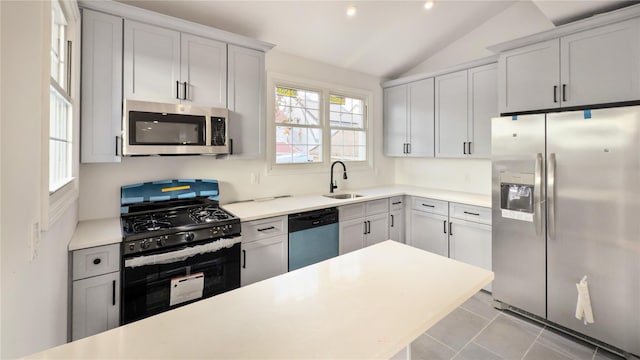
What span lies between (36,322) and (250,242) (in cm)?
144

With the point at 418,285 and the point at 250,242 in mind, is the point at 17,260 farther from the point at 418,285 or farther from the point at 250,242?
the point at 250,242

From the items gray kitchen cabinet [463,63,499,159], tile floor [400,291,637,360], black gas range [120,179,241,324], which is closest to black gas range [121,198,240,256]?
black gas range [120,179,241,324]

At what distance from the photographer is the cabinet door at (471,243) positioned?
10.0 feet

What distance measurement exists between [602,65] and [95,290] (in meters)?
3.96

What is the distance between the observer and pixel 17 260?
875 mm

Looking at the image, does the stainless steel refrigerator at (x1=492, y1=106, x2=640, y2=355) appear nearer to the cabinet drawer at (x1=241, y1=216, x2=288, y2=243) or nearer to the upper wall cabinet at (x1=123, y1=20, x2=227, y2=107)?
the cabinet drawer at (x1=241, y1=216, x2=288, y2=243)

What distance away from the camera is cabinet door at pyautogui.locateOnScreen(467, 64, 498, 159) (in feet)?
10.5

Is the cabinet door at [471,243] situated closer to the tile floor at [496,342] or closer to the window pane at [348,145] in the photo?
the tile floor at [496,342]

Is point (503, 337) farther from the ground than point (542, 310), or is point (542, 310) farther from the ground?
point (542, 310)

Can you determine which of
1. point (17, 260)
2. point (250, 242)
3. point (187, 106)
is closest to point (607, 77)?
point (250, 242)

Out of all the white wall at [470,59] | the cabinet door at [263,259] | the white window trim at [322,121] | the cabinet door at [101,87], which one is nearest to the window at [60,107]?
the cabinet door at [101,87]

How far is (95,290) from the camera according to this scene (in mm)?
1800

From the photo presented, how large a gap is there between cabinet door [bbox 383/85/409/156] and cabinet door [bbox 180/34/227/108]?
2554 mm

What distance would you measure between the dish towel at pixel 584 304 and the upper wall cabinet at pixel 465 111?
1.51m
